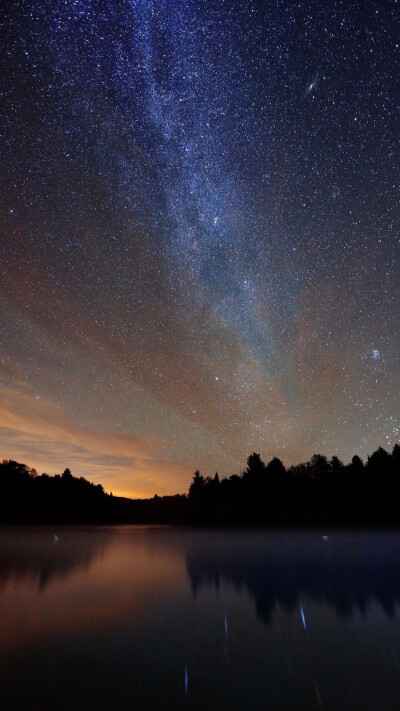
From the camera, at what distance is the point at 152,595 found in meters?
14.9

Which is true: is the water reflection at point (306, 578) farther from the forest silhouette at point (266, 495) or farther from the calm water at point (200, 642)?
the forest silhouette at point (266, 495)

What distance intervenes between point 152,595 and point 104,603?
2238mm

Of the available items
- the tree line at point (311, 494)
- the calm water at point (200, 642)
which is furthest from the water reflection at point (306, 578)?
the tree line at point (311, 494)

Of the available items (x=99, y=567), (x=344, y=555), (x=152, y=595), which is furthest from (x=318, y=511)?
(x=152, y=595)

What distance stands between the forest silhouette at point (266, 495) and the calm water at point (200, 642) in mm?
66843

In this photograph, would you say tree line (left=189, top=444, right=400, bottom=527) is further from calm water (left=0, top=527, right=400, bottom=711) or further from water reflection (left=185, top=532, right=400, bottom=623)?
calm water (left=0, top=527, right=400, bottom=711)

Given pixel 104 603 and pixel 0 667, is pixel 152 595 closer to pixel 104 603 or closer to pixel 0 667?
pixel 104 603

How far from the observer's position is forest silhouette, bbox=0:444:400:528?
3076 inches

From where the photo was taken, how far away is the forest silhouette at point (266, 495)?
256 feet

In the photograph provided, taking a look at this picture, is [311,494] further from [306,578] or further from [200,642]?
[200,642]

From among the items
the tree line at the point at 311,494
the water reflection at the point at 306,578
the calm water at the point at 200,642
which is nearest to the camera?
the calm water at the point at 200,642

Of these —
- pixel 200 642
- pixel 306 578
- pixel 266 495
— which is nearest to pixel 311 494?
pixel 266 495

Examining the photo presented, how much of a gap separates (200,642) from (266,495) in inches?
3703

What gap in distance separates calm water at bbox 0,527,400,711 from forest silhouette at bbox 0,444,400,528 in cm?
6684
